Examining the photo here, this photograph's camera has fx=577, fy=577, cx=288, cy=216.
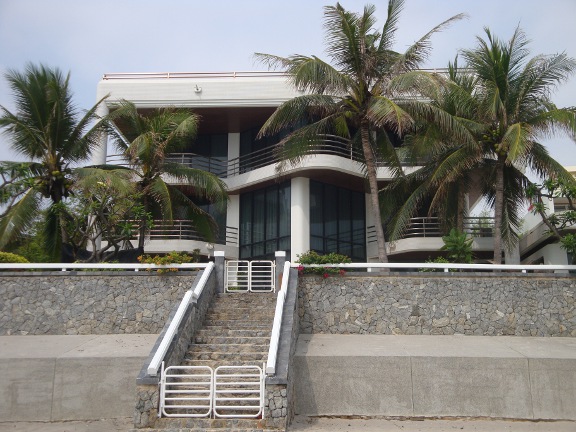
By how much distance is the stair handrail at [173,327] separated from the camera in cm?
1009

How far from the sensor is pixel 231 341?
1227cm

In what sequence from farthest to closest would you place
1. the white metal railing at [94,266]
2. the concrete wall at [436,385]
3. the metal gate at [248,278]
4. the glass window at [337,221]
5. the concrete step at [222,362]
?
the glass window at [337,221] → the metal gate at [248,278] → the white metal railing at [94,266] → the concrete wall at [436,385] → the concrete step at [222,362]

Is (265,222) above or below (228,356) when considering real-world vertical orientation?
above

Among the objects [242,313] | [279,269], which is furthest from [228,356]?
[279,269]

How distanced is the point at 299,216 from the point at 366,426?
10689 millimetres

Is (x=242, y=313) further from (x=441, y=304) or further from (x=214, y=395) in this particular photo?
(x=441, y=304)

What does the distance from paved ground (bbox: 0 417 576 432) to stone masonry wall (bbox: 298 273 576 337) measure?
364 centimetres

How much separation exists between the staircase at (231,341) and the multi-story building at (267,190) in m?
6.39

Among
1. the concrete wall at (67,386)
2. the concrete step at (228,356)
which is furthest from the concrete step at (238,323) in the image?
the concrete wall at (67,386)

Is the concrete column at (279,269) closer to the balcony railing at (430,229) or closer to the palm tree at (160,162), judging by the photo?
the palm tree at (160,162)

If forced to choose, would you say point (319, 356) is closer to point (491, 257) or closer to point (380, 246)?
point (380, 246)

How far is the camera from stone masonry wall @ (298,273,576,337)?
1454 cm

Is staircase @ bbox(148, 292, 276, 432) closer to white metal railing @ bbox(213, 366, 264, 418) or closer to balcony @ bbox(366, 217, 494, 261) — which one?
white metal railing @ bbox(213, 366, 264, 418)

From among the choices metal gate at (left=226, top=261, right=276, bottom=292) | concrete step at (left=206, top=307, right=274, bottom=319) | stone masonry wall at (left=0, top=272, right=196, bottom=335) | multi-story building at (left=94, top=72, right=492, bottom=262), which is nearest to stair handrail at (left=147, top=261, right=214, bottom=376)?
concrete step at (left=206, top=307, right=274, bottom=319)
